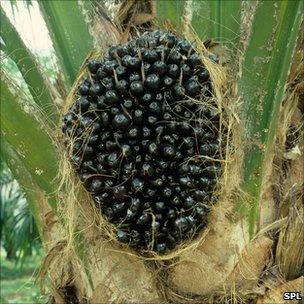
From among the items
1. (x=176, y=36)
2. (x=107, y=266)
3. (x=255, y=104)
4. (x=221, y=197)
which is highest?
(x=176, y=36)

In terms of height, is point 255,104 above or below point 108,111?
below

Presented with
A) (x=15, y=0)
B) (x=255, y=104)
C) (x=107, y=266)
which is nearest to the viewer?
(x=255, y=104)

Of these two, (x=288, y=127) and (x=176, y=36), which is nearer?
(x=176, y=36)

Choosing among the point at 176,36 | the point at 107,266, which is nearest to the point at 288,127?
the point at 176,36

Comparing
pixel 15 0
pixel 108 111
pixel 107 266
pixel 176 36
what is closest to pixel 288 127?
pixel 176 36

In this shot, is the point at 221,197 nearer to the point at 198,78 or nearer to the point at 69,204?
the point at 198,78

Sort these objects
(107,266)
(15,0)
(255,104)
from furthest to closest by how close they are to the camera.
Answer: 1. (15,0)
2. (107,266)
3. (255,104)
